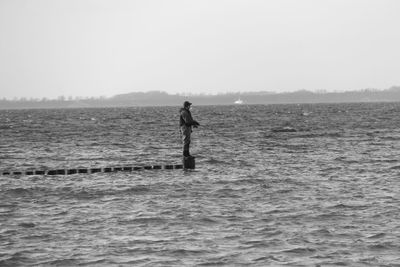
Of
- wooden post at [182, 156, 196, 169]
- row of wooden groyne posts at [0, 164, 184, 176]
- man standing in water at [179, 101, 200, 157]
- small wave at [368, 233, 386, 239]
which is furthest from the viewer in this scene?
wooden post at [182, 156, 196, 169]

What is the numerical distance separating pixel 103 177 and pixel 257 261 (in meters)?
14.8

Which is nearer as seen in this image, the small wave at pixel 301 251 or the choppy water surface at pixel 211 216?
the choppy water surface at pixel 211 216

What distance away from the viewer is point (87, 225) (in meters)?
17.0

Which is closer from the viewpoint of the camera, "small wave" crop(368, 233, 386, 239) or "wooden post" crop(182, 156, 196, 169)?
"small wave" crop(368, 233, 386, 239)

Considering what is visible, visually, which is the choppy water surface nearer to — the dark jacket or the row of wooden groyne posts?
the row of wooden groyne posts

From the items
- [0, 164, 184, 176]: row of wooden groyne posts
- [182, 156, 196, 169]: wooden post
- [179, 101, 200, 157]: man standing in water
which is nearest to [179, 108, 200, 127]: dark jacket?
[179, 101, 200, 157]: man standing in water

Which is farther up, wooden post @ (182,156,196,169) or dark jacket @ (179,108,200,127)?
dark jacket @ (179,108,200,127)

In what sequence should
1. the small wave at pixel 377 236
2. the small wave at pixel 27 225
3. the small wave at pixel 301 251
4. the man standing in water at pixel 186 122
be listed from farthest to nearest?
the man standing in water at pixel 186 122 → the small wave at pixel 27 225 → the small wave at pixel 377 236 → the small wave at pixel 301 251

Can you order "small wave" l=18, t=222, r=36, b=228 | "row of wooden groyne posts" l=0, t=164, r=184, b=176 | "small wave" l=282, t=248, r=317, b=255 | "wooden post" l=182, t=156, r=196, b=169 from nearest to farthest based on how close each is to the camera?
"small wave" l=282, t=248, r=317, b=255 → "small wave" l=18, t=222, r=36, b=228 → "row of wooden groyne posts" l=0, t=164, r=184, b=176 → "wooden post" l=182, t=156, r=196, b=169

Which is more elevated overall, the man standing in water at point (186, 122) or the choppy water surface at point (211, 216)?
the man standing in water at point (186, 122)

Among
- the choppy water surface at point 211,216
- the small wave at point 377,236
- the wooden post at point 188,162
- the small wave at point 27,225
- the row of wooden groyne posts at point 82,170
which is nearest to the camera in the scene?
the choppy water surface at point 211,216

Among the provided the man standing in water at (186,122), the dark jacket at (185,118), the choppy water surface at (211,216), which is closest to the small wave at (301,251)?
the choppy water surface at (211,216)

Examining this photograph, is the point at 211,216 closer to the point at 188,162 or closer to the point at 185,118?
the point at 185,118

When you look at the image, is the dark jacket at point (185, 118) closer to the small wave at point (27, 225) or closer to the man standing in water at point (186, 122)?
the man standing in water at point (186, 122)
